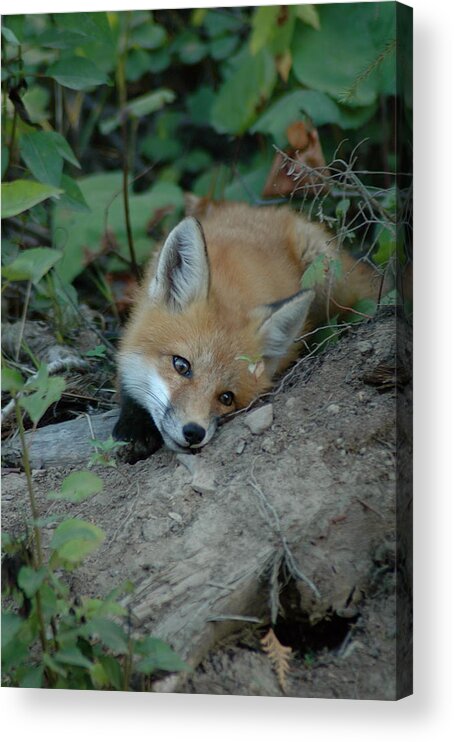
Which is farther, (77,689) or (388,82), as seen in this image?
(77,689)

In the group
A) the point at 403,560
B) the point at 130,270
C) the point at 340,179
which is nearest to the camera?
the point at 403,560

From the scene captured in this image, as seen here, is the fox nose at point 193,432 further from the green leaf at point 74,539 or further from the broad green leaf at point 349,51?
the broad green leaf at point 349,51

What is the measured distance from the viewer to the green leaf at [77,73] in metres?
3.67

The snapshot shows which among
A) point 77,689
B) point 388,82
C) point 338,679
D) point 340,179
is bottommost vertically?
point 77,689

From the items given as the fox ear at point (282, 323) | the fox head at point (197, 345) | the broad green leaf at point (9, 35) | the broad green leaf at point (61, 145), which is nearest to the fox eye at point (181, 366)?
the fox head at point (197, 345)

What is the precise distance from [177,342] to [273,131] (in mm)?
805

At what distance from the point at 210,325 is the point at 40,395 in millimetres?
606

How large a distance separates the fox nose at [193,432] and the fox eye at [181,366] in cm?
20

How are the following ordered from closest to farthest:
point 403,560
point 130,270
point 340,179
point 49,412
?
point 403,560
point 340,179
point 49,412
point 130,270

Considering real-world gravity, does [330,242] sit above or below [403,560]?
above

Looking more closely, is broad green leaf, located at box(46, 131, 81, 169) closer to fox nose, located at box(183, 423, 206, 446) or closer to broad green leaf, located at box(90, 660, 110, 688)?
fox nose, located at box(183, 423, 206, 446)

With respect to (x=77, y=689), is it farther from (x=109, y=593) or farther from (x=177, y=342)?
(x=177, y=342)

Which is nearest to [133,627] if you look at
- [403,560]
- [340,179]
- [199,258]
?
[403,560]

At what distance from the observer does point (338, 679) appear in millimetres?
3109
